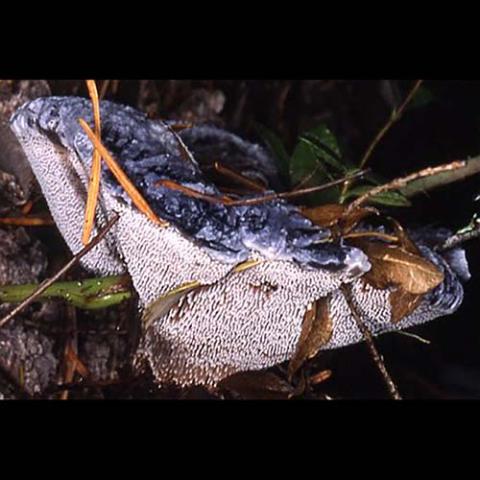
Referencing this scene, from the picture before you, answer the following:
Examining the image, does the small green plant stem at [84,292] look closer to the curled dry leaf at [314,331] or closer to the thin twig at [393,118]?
the curled dry leaf at [314,331]

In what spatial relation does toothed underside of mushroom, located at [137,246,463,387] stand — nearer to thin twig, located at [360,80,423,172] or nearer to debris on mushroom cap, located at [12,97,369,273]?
debris on mushroom cap, located at [12,97,369,273]

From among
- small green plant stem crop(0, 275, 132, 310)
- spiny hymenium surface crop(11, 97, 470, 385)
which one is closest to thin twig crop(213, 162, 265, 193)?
spiny hymenium surface crop(11, 97, 470, 385)

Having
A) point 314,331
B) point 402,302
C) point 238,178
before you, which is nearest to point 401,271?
point 402,302

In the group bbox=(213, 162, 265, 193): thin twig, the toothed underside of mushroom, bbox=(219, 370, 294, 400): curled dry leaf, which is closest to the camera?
the toothed underside of mushroom

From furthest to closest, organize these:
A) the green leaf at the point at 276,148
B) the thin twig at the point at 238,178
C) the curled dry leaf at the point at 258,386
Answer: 1. the green leaf at the point at 276,148
2. the curled dry leaf at the point at 258,386
3. the thin twig at the point at 238,178

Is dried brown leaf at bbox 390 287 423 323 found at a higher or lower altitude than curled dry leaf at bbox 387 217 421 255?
lower

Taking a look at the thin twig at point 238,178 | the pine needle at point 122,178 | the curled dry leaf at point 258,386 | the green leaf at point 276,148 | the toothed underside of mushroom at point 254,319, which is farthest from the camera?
the green leaf at point 276,148

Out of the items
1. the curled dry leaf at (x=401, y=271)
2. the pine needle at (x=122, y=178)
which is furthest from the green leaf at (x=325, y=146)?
the pine needle at (x=122, y=178)
